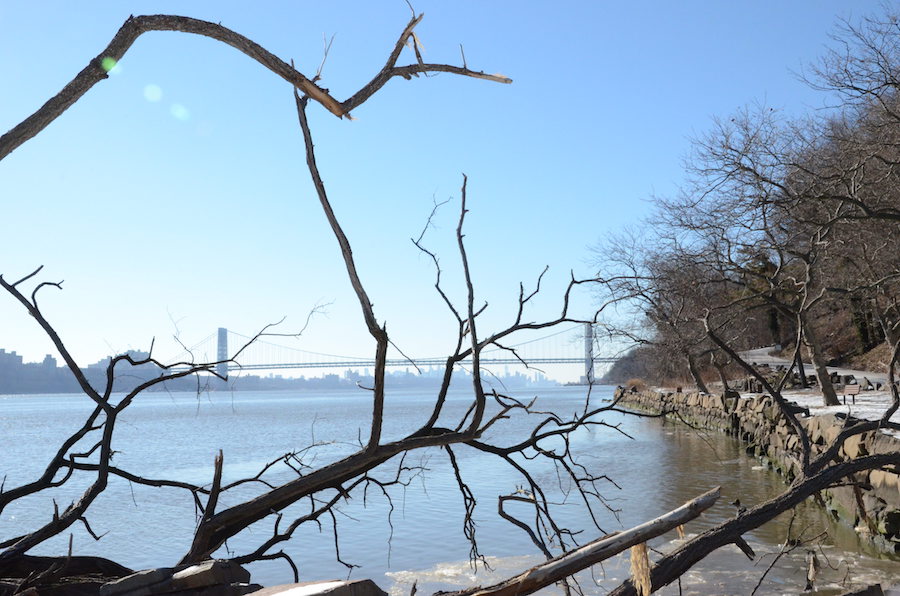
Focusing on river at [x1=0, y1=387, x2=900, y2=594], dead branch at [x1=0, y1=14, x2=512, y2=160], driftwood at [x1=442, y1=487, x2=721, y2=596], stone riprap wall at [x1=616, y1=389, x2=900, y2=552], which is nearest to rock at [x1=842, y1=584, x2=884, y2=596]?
river at [x1=0, y1=387, x2=900, y2=594]

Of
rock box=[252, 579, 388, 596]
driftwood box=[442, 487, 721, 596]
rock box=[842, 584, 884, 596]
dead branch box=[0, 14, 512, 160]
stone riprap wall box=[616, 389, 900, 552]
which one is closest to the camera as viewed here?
dead branch box=[0, 14, 512, 160]

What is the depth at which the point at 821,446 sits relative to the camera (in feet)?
39.5

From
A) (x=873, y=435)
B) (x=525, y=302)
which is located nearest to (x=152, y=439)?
(x=873, y=435)

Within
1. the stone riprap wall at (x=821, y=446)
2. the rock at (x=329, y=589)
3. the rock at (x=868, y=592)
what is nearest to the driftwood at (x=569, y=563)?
the rock at (x=329, y=589)

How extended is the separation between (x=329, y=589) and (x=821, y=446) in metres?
10.5

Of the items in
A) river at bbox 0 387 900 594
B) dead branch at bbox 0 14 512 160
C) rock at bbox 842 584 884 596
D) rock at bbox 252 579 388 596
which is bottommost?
river at bbox 0 387 900 594

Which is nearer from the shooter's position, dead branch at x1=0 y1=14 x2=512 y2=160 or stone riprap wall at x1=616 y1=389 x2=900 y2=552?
dead branch at x1=0 y1=14 x2=512 y2=160

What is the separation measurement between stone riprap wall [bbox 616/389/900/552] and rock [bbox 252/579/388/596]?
2217mm

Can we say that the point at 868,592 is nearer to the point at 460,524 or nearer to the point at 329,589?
the point at 329,589

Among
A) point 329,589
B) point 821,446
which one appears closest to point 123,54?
point 329,589

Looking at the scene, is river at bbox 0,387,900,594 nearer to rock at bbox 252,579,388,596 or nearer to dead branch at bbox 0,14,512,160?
rock at bbox 252,579,388,596

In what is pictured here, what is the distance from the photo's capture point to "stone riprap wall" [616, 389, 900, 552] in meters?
8.66

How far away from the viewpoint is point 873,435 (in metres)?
9.42

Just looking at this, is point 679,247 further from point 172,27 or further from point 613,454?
point 172,27
